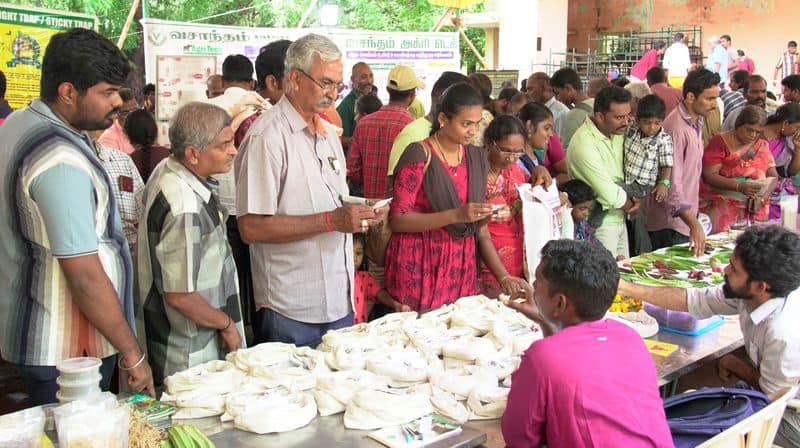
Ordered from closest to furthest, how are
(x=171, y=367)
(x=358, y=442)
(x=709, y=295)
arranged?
(x=358, y=442) → (x=171, y=367) → (x=709, y=295)

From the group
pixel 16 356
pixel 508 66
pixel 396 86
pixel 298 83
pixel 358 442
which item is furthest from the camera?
pixel 508 66

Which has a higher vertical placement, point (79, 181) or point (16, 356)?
point (79, 181)

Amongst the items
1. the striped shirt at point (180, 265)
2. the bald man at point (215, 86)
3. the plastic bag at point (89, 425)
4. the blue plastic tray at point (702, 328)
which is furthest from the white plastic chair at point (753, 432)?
the bald man at point (215, 86)

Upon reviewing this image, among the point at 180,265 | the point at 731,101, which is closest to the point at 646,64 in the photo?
the point at 731,101

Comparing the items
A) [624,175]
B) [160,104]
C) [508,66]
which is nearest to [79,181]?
[624,175]

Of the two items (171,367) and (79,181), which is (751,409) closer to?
(171,367)

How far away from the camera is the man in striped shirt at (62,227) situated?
6.47 feet

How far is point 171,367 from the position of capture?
7.97ft

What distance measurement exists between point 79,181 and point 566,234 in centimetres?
267

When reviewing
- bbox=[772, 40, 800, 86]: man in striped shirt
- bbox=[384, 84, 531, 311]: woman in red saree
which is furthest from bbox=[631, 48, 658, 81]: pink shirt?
bbox=[384, 84, 531, 311]: woman in red saree

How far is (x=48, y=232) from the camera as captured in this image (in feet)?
6.46

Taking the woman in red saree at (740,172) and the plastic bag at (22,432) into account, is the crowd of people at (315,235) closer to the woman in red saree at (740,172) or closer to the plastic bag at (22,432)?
the plastic bag at (22,432)

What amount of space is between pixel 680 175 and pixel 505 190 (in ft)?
5.35

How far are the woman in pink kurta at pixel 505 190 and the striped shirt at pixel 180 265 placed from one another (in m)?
1.56
